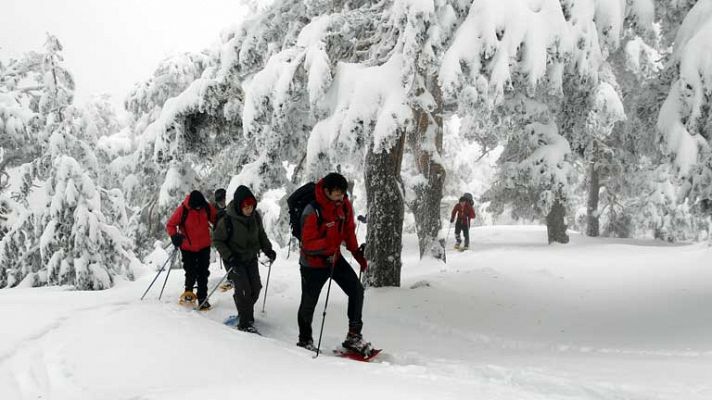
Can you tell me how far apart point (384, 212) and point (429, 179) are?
13.3 ft

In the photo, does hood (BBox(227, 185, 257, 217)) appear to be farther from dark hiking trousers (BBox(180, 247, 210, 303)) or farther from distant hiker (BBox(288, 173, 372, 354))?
dark hiking trousers (BBox(180, 247, 210, 303))

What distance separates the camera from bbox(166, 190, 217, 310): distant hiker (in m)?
8.23

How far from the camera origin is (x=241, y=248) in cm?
699

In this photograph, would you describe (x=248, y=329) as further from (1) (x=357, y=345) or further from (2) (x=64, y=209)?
(2) (x=64, y=209)

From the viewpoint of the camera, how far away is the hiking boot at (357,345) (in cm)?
573

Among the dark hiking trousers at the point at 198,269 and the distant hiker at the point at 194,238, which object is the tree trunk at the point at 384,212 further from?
the dark hiking trousers at the point at 198,269

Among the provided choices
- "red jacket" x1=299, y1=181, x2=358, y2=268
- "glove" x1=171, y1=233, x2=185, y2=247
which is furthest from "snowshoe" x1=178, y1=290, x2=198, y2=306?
"red jacket" x1=299, y1=181, x2=358, y2=268

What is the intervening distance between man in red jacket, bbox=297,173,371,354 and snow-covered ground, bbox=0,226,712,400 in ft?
1.19

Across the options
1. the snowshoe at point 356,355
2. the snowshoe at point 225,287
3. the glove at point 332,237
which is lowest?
the snowshoe at point 356,355

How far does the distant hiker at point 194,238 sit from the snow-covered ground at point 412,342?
41 centimetres

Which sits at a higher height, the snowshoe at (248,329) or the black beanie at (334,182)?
the black beanie at (334,182)

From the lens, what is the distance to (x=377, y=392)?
390 cm

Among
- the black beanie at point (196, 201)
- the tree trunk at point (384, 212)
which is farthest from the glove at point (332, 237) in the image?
the black beanie at point (196, 201)

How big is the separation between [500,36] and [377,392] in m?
4.14
